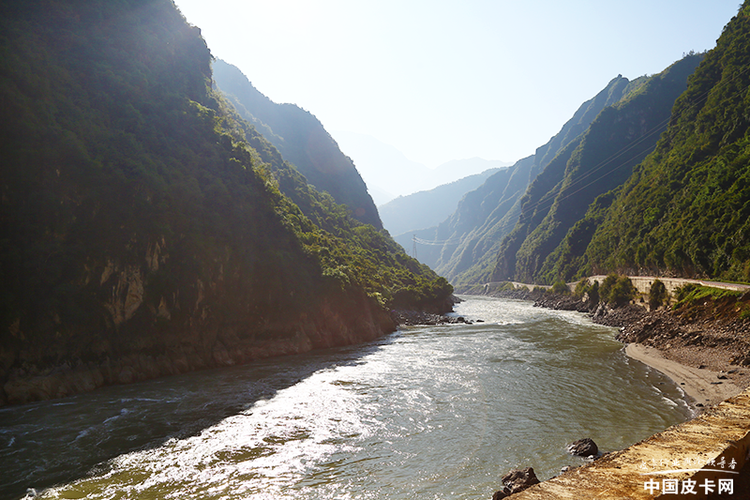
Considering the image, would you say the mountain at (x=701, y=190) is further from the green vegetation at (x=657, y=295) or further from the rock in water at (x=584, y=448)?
the rock in water at (x=584, y=448)

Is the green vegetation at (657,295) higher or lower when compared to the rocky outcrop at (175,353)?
lower

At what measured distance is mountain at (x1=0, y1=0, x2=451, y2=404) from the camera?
23.6m

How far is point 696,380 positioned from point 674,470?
2357 cm

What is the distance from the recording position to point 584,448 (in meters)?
14.3

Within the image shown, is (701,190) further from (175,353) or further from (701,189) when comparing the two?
(175,353)

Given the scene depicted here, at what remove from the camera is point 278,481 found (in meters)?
13.0

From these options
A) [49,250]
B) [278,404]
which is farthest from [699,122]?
[49,250]

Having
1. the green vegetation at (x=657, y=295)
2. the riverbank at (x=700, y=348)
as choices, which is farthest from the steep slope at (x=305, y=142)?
the riverbank at (x=700, y=348)

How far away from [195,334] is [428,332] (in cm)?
3109

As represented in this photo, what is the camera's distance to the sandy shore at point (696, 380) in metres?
20.1

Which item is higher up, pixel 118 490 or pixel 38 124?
pixel 38 124

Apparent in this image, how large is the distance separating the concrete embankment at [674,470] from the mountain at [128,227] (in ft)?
91.3

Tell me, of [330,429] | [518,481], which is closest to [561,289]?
[330,429]

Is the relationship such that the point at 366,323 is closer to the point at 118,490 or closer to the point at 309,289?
the point at 309,289
